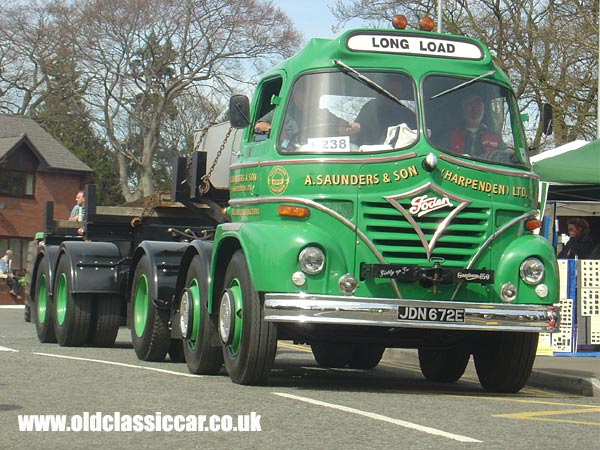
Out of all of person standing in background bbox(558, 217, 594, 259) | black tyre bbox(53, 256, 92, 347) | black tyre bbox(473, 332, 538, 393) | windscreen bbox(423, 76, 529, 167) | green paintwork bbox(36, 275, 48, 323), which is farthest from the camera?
person standing in background bbox(558, 217, 594, 259)

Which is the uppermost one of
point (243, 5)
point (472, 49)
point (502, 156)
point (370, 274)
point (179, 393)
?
point (243, 5)

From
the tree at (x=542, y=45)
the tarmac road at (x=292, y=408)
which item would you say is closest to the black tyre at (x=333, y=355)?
the tarmac road at (x=292, y=408)

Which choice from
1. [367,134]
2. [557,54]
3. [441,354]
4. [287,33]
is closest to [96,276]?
[441,354]

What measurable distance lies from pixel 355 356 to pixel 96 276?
3368 millimetres

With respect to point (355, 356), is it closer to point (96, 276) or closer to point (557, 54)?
point (96, 276)

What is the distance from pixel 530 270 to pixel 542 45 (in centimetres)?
2933

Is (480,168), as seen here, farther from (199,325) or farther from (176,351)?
(176,351)

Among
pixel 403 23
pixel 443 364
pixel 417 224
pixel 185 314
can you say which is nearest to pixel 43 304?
pixel 185 314

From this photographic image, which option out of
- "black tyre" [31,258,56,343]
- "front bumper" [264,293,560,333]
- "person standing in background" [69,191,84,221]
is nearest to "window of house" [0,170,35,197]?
"person standing in background" [69,191,84,221]

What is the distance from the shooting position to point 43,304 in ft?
55.6

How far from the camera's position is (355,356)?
1407cm

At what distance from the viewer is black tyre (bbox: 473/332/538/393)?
1094 centimetres

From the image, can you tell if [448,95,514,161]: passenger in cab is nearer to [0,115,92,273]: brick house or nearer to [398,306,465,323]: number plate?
[398,306,465,323]: number plate

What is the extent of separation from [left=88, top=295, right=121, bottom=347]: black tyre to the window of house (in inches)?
1661
